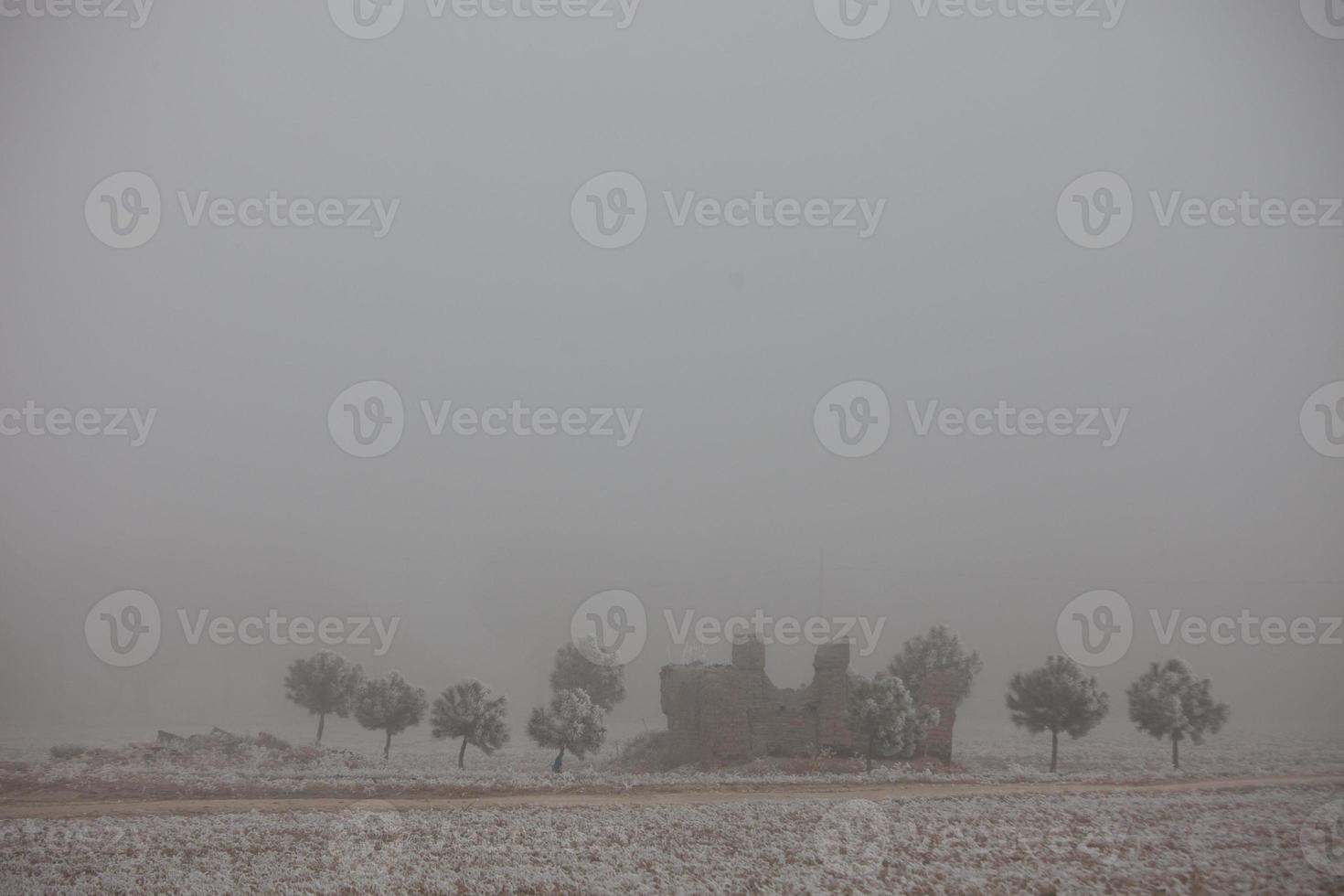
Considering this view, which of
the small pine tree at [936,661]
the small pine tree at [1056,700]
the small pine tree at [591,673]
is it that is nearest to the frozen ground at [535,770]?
the small pine tree at [1056,700]

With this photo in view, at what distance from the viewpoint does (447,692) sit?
42.4ft

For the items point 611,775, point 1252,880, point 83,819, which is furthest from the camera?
point 611,775

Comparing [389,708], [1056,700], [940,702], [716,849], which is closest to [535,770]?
[389,708]

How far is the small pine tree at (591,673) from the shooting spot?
42.9ft

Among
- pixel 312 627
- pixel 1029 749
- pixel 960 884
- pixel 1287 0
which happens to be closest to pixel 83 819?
pixel 312 627

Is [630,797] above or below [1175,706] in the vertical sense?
below

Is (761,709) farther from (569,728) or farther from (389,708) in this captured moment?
(389,708)

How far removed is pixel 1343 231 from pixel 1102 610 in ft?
21.1

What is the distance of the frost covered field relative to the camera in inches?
422

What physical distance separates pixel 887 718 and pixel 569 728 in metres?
4.58

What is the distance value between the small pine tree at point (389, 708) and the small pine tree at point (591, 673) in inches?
77.1

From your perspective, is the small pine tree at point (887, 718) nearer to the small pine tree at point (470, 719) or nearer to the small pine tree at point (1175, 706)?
the small pine tree at point (1175, 706)

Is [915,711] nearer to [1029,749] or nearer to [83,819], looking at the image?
[1029,749]

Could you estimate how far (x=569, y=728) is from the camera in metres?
12.9
